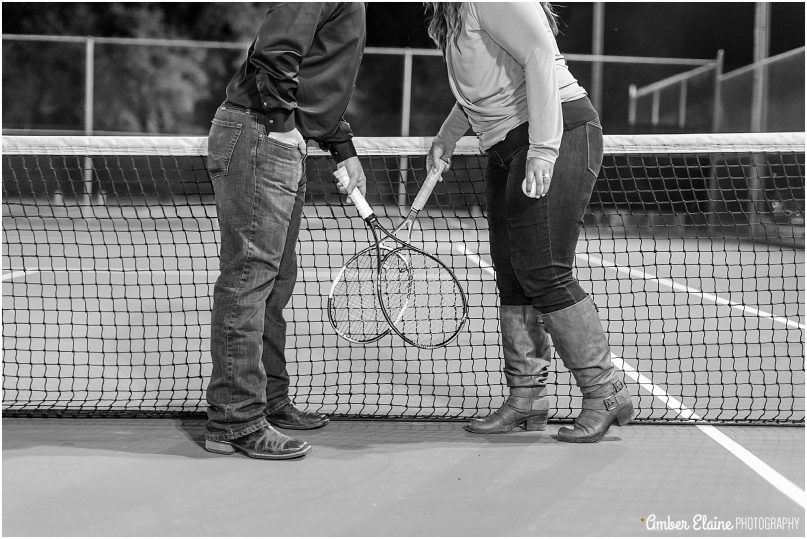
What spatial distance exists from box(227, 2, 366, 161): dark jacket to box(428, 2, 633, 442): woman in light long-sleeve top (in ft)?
1.30

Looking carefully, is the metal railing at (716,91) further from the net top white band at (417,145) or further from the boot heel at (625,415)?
the boot heel at (625,415)

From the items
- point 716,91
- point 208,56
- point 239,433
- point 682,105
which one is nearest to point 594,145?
point 239,433

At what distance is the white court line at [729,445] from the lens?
297cm

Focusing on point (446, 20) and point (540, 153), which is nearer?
point (540, 153)

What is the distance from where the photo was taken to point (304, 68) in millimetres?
3205

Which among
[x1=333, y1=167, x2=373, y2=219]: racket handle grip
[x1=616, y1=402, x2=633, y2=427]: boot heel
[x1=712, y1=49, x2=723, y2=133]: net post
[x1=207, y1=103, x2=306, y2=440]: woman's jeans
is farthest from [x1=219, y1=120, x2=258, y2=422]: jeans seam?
[x1=712, y1=49, x2=723, y2=133]: net post

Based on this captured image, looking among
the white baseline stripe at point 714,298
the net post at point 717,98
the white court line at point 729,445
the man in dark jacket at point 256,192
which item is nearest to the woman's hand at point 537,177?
the man in dark jacket at point 256,192

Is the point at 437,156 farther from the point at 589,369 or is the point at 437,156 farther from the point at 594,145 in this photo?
the point at 589,369

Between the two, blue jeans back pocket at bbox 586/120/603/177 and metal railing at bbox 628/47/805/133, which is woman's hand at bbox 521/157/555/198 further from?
metal railing at bbox 628/47/805/133

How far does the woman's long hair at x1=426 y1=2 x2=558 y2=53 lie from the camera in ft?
10.9

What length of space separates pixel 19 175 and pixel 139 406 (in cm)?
1221

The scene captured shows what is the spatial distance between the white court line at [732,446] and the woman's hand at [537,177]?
1.12 metres

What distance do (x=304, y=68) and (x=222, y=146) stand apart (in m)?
0.37

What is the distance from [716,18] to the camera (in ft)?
75.5
